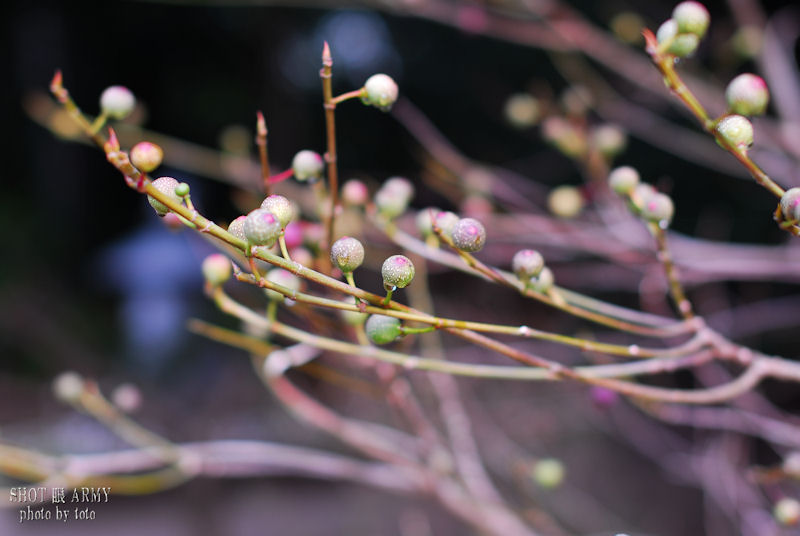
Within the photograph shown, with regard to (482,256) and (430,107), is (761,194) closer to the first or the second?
(482,256)

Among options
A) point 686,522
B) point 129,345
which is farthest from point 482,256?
point 129,345

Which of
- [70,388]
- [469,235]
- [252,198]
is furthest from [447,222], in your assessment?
[252,198]

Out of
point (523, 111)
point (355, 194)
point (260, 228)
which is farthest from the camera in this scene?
point (523, 111)

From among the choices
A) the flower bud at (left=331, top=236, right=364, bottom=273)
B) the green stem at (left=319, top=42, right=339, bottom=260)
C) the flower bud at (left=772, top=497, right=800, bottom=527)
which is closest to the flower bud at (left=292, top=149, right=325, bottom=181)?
the green stem at (left=319, top=42, right=339, bottom=260)

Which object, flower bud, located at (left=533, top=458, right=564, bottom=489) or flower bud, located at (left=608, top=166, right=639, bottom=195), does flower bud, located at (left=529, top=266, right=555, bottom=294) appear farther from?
flower bud, located at (left=533, top=458, right=564, bottom=489)

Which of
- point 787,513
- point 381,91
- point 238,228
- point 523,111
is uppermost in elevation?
point 523,111

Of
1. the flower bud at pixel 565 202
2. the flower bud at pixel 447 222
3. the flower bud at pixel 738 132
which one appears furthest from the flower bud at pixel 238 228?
the flower bud at pixel 565 202

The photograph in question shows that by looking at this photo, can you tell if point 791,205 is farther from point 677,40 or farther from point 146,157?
point 146,157
